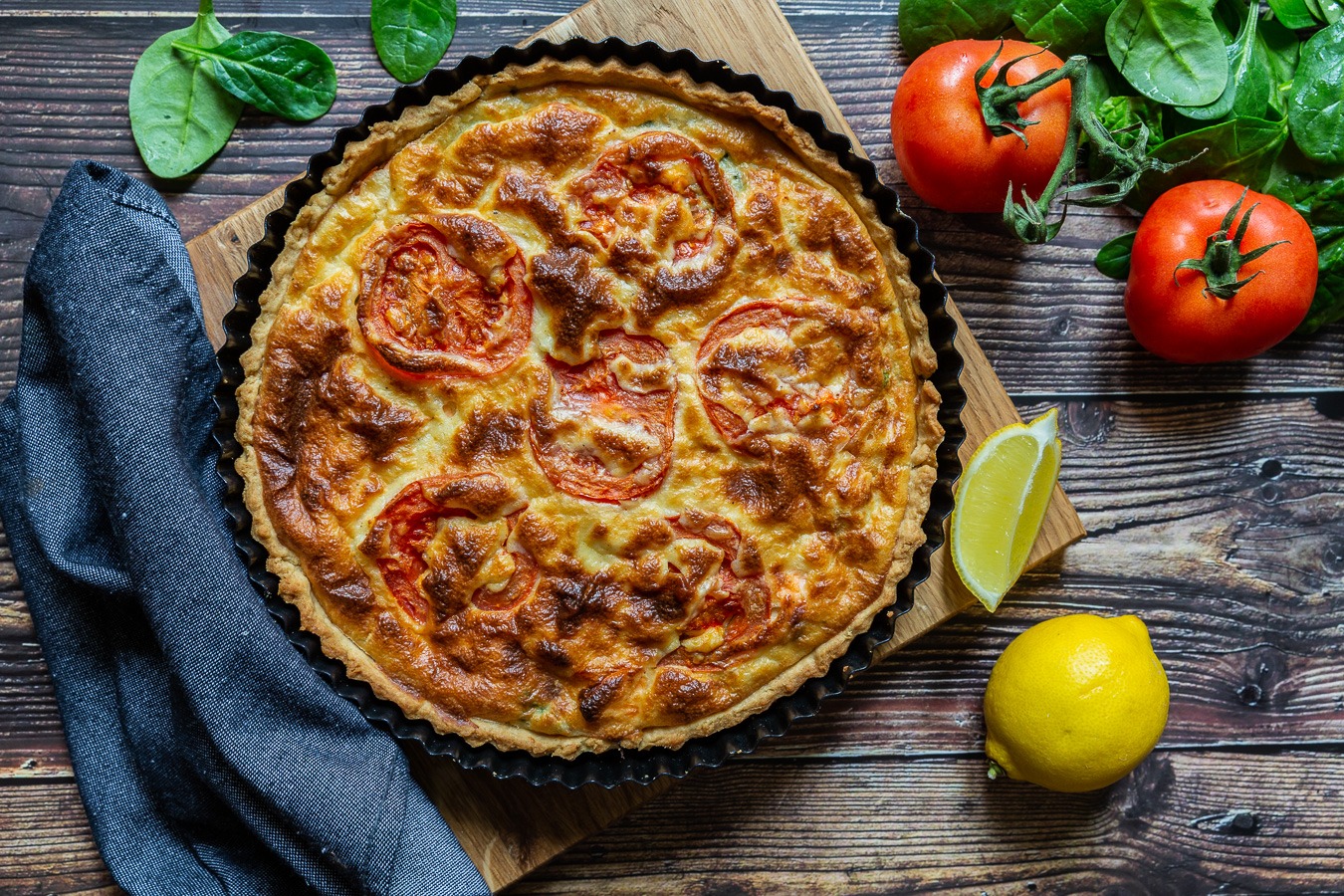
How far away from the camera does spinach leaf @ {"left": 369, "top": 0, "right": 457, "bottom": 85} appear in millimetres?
3152

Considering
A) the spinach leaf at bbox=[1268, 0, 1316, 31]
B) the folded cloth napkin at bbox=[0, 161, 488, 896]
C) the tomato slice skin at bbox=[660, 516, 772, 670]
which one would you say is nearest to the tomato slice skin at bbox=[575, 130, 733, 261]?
the tomato slice skin at bbox=[660, 516, 772, 670]

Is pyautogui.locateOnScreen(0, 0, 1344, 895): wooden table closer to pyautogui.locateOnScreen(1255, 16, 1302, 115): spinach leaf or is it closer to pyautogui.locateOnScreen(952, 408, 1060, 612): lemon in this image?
pyautogui.locateOnScreen(952, 408, 1060, 612): lemon

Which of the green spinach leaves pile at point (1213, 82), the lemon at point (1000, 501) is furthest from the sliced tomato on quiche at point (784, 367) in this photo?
the green spinach leaves pile at point (1213, 82)

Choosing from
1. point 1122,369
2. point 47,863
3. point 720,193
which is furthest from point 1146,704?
point 47,863

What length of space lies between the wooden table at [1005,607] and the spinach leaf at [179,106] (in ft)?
0.26

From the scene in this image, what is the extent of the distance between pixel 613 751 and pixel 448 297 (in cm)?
141

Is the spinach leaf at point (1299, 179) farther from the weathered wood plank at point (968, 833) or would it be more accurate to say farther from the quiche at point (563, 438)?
the weathered wood plank at point (968, 833)

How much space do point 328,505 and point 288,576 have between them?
0.24 meters

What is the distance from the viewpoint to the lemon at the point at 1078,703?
111 inches

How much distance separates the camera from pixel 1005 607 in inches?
129

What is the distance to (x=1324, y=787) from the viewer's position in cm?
335

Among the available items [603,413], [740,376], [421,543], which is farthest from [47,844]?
[740,376]

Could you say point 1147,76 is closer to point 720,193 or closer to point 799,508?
point 720,193

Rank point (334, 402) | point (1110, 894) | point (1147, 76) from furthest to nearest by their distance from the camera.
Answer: point (1110, 894) → point (1147, 76) → point (334, 402)
